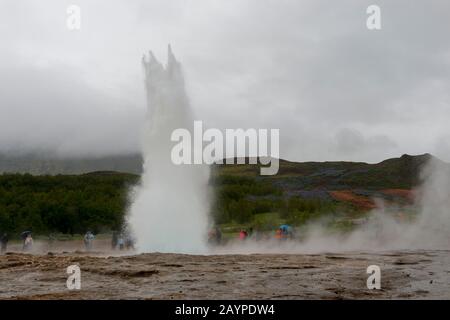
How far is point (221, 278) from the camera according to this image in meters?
10.7

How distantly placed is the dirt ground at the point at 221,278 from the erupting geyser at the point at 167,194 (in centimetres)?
441

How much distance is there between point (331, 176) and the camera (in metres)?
92.4

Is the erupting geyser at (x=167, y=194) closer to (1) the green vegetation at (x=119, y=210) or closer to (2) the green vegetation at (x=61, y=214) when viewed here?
(1) the green vegetation at (x=119, y=210)

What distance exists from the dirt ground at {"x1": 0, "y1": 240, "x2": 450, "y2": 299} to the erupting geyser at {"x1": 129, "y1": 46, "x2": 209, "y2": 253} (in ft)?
14.5

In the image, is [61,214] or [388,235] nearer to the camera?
[388,235]

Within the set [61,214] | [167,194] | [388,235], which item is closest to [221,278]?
[167,194]

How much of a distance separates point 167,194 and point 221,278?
9288mm

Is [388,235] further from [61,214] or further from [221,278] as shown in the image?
[61,214]

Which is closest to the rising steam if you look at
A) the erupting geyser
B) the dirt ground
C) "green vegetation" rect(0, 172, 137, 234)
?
the erupting geyser

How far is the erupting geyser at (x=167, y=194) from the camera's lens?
19422 millimetres

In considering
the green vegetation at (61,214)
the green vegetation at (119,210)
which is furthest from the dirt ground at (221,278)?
the green vegetation at (61,214)

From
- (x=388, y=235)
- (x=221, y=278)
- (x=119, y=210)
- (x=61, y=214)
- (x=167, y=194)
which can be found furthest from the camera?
(x=119, y=210)

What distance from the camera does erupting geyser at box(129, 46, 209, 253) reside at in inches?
765
